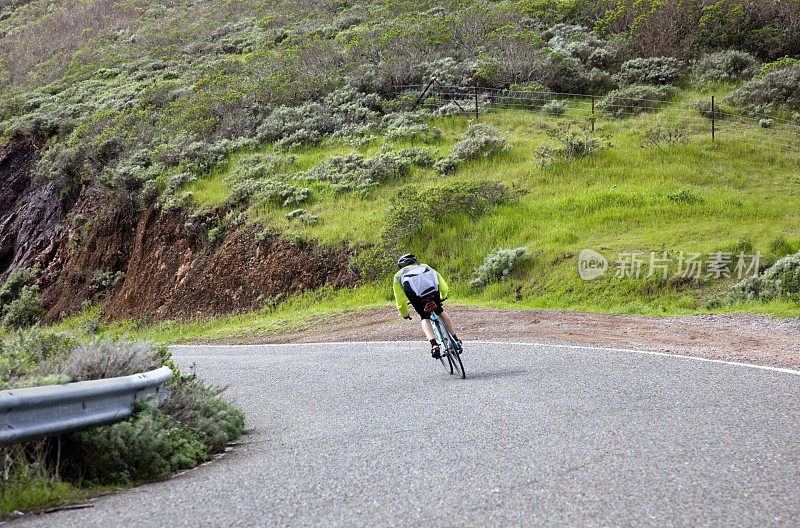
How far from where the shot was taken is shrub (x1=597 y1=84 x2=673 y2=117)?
1133 inches

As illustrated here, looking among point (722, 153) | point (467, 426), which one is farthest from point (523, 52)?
point (467, 426)

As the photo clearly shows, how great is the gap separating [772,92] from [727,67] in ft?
10.8

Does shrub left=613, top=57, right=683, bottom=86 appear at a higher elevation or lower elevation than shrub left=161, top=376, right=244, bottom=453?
higher

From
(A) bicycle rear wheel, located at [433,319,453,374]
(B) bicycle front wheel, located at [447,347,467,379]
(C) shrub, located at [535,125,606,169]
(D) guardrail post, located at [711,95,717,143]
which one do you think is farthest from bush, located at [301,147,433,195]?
(B) bicycle front wheel, located at [447,347,467,379]

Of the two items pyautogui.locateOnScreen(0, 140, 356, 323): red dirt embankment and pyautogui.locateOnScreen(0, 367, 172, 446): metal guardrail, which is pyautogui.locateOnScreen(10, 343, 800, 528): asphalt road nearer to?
pyautogui.locateOnScreen(0, 367, 172, 446): metal guardrail

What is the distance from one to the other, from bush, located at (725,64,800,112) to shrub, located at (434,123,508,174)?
945 cm

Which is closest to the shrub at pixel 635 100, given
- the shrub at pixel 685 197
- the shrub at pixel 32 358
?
the shrub at pixel 685 197

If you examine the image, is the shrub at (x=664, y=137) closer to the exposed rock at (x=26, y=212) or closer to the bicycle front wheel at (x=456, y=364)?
the bicycle front wheel at (x=456, y=364)

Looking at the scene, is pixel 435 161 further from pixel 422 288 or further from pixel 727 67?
pixel 422 288

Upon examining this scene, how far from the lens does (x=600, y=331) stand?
43.0 feet

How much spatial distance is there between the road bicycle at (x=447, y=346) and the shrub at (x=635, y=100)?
21406 millimetres

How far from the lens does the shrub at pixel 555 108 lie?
29797 mm

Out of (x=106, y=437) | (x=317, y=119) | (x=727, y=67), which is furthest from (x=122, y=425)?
(x=727, y=67)

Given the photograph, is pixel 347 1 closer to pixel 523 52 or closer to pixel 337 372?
pixel 523 52
